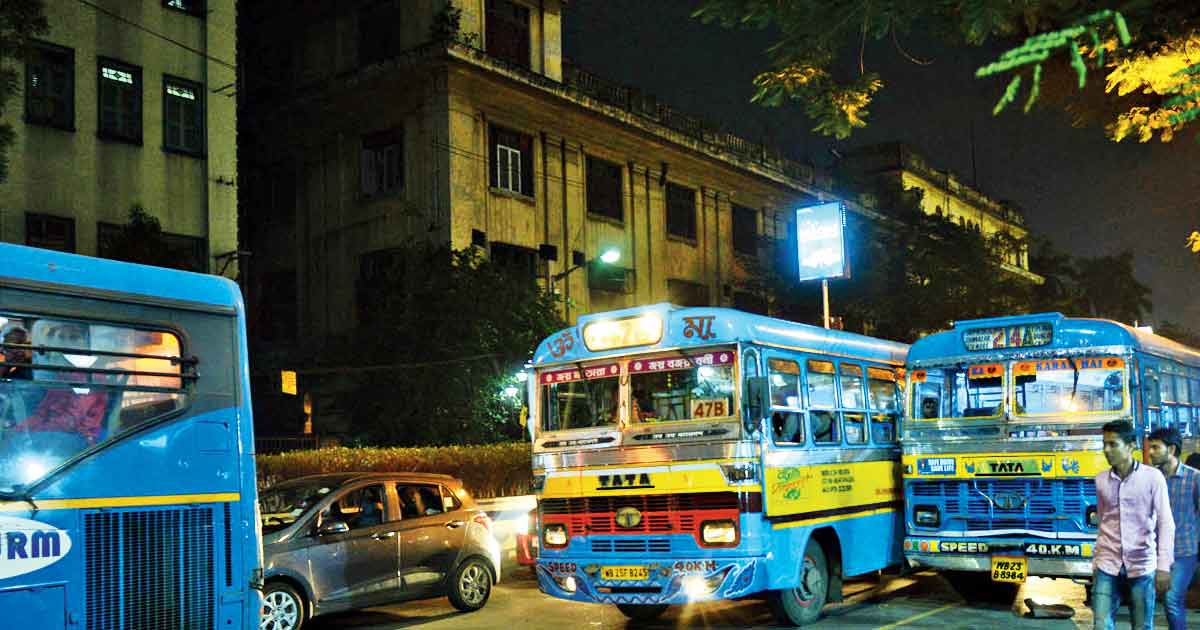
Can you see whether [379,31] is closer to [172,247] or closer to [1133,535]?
[172,247]

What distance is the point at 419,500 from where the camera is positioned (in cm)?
1340

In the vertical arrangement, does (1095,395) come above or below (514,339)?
below

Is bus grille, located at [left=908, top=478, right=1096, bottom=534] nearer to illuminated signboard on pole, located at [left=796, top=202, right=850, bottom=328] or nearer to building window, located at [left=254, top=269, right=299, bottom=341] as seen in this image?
illuminated signboard on pole, located at [left=796, top=202, right=850, bottom=328]

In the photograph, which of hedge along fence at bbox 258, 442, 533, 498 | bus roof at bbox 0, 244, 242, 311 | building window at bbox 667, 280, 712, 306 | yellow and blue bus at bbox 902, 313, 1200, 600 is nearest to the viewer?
bus roof at bbox 0, 244, 242, 311

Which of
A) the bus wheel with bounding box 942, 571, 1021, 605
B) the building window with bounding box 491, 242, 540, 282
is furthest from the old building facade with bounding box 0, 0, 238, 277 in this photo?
the bus wheel with bounding box 942, 571, 1021, 605

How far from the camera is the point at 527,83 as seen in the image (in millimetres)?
29547

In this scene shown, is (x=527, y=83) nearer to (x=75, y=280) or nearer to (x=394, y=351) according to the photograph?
(x=394, y=351)

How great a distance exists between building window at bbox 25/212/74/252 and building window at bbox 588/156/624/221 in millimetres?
15272

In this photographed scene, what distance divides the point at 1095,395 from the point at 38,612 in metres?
10.4

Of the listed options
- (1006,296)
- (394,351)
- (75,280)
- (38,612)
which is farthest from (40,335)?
(1006,296)

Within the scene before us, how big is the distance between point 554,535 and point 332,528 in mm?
2447

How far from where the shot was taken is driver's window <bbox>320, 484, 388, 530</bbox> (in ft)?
40.5

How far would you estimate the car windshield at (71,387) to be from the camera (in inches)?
253

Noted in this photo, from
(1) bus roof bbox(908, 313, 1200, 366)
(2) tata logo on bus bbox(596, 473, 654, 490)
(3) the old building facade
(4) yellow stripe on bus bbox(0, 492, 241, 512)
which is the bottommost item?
(2) tata logo on bus bbox(596, 473, 654, 490)
